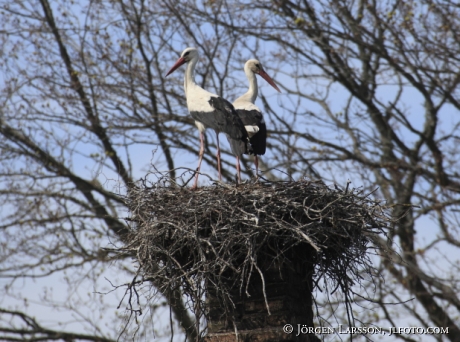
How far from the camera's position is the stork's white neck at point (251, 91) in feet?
32.2

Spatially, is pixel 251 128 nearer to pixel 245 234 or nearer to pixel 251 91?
pixel 251 91

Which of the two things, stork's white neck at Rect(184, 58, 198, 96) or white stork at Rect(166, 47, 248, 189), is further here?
stork's white neck at Rect(184, 58, 198, 96)

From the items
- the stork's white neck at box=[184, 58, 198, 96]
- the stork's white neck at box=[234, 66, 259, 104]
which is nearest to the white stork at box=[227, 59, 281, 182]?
the stork's white neck at box=[234, 66, 259, 104]

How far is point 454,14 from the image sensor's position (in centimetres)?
1443

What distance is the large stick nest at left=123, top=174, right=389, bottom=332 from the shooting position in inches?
271

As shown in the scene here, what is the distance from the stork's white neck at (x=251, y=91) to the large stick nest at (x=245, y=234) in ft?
8.16

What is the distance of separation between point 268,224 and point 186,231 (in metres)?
0.70

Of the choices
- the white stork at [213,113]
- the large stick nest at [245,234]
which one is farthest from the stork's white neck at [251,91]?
the large stick nest at [245,234]

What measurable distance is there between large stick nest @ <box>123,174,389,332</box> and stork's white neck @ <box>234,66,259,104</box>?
2.49 metres

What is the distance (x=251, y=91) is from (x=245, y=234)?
11.5 feet

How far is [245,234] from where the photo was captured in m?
6.80

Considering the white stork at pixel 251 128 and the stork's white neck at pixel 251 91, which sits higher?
the stork's white neck at pixel 251 91

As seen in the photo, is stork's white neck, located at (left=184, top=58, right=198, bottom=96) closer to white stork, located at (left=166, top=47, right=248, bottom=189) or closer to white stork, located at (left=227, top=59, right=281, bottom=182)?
white stork, located at (left=166, top=47, right=248, bottom=189)

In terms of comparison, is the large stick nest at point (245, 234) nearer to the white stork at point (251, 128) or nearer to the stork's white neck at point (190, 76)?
the white stork at point (251, 128)
